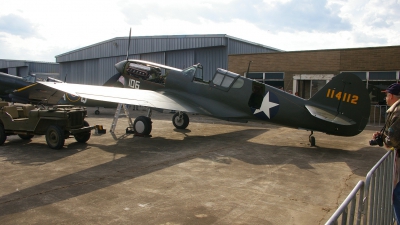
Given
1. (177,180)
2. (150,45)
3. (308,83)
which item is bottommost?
(177,180)

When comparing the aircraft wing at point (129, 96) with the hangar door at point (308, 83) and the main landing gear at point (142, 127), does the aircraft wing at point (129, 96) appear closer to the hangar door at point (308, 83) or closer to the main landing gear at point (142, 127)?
the main landing gear at point (142, 127)

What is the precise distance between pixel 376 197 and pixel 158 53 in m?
26.6

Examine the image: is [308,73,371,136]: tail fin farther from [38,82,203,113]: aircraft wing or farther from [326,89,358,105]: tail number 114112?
[38,82,203,113]: aircraft wing

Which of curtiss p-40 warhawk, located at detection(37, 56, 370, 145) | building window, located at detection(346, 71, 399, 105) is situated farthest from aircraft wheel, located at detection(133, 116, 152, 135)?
building window, located at detection(346, 71, 399, 105)

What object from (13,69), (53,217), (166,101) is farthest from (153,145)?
(13,69)

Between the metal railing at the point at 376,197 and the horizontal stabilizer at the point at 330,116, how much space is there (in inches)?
189

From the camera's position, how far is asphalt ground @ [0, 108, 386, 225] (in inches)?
172

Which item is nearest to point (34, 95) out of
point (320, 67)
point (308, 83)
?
point (308, 83)

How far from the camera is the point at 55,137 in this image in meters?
8.64

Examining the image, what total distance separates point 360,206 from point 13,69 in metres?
54.1

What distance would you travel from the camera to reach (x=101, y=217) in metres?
4.23

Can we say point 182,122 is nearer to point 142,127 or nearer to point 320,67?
point 142,127

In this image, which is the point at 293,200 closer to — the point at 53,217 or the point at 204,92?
the point at 53,217

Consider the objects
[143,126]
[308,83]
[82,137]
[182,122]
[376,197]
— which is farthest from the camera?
[308,83]
